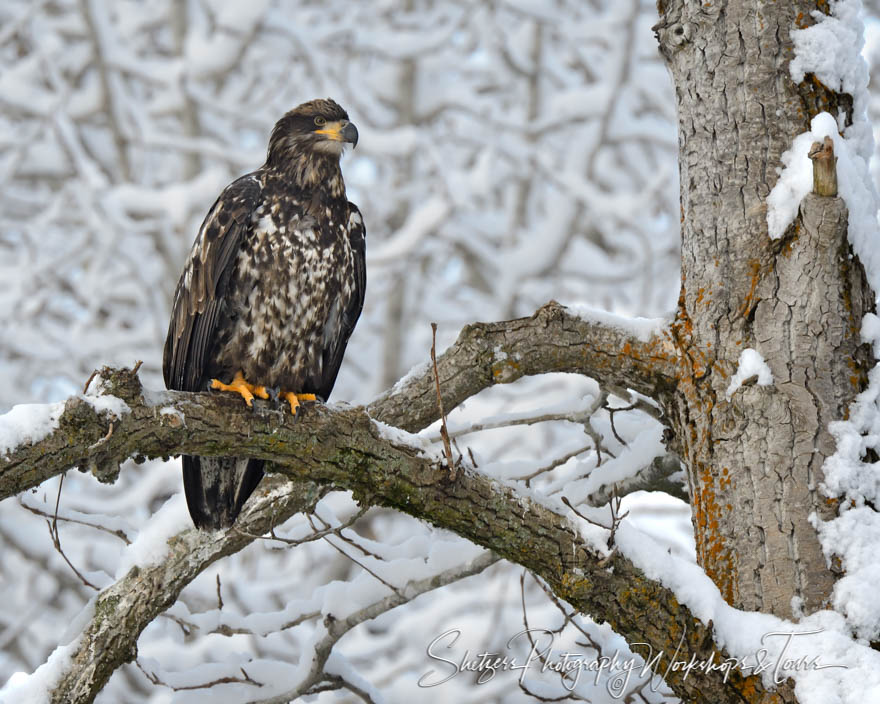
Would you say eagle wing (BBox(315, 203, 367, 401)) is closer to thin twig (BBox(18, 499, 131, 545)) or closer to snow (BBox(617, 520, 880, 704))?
thin twig (BBox(18, 499, 131, 545))

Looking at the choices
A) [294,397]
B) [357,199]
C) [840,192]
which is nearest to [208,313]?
[294,397]

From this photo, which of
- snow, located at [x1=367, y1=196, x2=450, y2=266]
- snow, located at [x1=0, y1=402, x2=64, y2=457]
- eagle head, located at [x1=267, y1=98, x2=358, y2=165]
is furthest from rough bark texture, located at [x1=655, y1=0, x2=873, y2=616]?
snow, located at [x1=367, y1=196, x2=450, y2=266]

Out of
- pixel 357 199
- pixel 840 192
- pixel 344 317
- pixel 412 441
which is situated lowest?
pixel 412 441

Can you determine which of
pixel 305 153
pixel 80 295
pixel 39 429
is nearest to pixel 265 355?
pixel 305 153

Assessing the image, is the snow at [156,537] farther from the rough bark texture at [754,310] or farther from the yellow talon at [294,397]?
the rough bark texture at [754,310]

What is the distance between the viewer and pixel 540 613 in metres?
5.65

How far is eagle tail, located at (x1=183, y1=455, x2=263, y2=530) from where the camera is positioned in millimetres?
3188

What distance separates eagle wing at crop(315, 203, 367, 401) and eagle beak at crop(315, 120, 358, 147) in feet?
0.83

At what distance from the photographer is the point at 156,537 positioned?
310cm

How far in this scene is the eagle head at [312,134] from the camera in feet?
13.2

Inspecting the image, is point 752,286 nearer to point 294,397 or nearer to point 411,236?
point 294,397

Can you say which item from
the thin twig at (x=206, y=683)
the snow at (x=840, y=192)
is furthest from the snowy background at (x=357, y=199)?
the snow at (x=840, y=192)

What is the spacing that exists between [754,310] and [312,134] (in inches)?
77.8

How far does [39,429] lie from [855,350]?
77.6 inches
